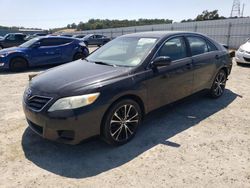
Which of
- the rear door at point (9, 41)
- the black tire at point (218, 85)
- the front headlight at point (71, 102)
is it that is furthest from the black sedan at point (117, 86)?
the rear door at point (9, 41)

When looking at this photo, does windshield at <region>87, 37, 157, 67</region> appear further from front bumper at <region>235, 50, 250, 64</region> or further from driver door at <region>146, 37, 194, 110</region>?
front bumper at <region>235, 50, 250, 64</region>

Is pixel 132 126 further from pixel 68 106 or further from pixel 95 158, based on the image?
pixel 68 106

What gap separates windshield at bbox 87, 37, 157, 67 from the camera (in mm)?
4172

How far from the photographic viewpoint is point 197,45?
5.30 m

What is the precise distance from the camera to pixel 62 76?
12.6 feet

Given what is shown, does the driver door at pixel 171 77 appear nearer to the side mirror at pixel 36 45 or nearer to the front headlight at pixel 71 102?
the front headlight at pixel 71 102

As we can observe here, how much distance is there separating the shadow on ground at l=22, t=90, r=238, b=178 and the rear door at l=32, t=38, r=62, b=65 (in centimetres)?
715

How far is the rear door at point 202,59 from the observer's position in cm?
509

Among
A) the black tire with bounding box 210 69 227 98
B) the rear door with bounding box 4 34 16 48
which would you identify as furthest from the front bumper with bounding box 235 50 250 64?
the rear door with bounding box 4 34 16 48

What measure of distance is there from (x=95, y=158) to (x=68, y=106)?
33.7 inches

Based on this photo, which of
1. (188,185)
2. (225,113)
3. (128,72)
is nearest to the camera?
(188,185)

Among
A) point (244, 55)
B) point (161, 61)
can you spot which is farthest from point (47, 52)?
point (244, 55)

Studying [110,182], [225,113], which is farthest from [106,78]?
[225,113]

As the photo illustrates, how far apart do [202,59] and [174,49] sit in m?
0.91
